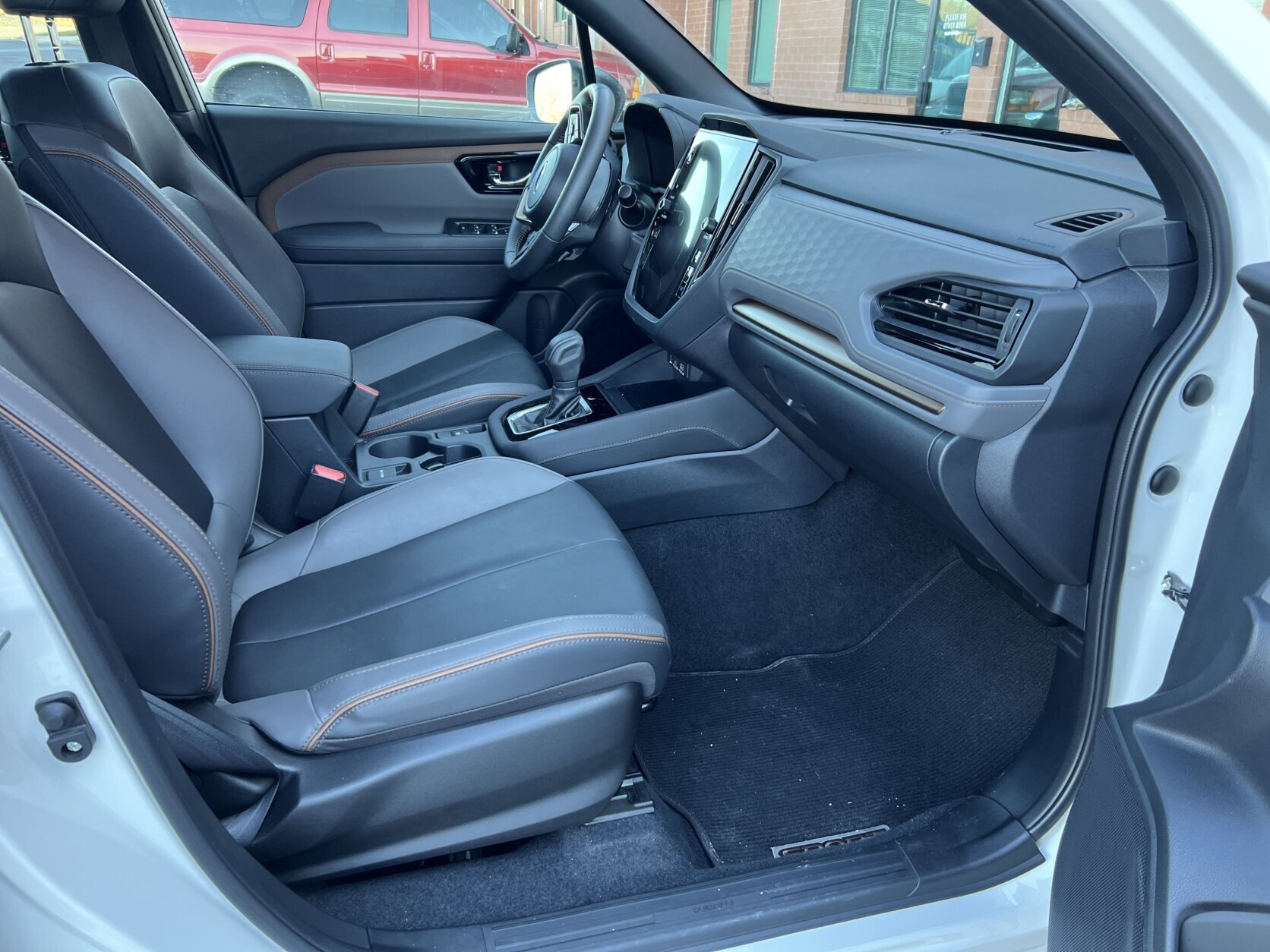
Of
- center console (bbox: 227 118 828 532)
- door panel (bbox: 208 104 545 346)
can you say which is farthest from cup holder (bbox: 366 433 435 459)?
door panel (bbox: 208 104 545 346)

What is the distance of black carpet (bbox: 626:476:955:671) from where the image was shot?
5.66ft

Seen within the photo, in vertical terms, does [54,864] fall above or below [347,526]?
above

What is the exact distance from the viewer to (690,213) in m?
1.66

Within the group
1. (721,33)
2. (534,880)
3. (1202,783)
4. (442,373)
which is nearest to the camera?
(1202,783)

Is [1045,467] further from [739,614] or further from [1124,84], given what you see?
[739,614]

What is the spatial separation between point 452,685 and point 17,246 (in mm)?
688

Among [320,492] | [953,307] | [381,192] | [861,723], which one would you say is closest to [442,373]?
[320,492]

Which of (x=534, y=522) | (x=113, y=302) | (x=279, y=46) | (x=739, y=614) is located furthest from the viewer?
(x=279, y=46)

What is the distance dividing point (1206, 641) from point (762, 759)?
0.84 metres

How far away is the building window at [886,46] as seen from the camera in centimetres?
180

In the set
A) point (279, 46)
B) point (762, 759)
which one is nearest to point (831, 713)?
point (762, 759)

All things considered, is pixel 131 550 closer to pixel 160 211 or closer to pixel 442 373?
pixel 160 211

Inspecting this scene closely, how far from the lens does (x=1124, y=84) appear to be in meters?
0.81

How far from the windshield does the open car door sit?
0.93 metres
